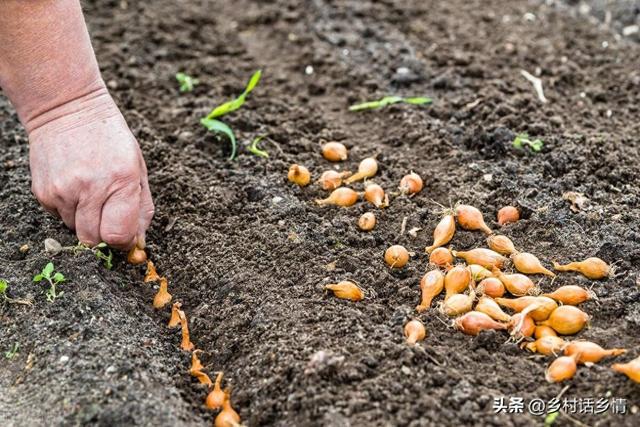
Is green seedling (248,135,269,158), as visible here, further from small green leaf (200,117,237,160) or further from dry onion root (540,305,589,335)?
dry onion root (540,305,589,335)

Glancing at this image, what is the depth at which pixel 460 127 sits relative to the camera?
12.0 feet

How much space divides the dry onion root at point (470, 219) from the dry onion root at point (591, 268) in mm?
321

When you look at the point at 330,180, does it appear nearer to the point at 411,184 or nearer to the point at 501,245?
the point at 411,184

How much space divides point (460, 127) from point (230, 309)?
1.46m

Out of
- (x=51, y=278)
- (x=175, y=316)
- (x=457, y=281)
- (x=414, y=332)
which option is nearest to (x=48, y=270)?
(x=51, y=278)

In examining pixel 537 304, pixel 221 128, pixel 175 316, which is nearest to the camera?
pixel 537 304

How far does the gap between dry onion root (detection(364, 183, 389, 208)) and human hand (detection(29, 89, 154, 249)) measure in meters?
0.88

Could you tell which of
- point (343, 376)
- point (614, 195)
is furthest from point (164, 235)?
point (614, 195)

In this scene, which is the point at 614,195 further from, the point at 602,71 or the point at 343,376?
the point at 343,376

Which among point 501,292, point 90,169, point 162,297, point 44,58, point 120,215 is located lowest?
point 162,297

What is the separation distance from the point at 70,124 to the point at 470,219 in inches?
56.8

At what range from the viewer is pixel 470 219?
3014 mm

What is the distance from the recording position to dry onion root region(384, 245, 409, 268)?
2893mm

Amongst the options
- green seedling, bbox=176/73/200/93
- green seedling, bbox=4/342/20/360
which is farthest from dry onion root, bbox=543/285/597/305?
green seedling, bbox=176/73/200/93
